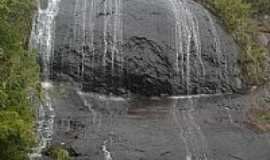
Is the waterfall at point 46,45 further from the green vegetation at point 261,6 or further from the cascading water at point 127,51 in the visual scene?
the green vegetation at point 261,6

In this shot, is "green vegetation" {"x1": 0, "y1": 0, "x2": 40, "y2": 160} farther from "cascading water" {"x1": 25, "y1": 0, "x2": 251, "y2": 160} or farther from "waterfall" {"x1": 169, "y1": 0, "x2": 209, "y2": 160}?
"waterfall" {"x1": 169, "y1": 0, "x2": 209, "y2": 160}

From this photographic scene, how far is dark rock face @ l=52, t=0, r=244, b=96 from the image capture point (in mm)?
12539

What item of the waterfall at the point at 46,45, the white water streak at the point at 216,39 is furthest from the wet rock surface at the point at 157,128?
the white water streak at the point at 216,39

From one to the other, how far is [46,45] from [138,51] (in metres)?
2.02

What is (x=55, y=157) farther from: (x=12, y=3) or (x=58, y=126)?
(x=12, y=3)

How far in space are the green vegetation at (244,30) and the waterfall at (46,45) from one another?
13.2ft

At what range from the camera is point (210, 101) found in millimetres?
12508

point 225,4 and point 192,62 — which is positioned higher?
point 225,4

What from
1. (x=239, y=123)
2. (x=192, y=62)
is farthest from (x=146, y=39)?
(x=239, y=123)

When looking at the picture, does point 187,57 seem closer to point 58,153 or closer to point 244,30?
point 244,30

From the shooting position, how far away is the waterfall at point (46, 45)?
1105 centimetres

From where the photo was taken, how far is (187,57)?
43.1 feet

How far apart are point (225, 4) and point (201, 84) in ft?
8.21

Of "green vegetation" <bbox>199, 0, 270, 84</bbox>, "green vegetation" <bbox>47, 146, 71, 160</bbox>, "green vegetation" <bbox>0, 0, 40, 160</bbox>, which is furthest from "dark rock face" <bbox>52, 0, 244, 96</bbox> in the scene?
"green vegetation" <bbox>0, 0, 40, 160</bbox>
